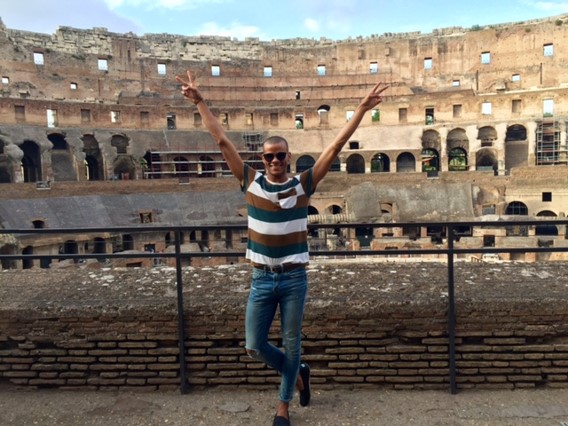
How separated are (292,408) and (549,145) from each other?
35.6m

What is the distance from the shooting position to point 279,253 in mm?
2500

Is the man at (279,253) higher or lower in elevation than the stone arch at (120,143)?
lower

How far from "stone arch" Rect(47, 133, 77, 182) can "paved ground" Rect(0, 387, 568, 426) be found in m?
31.4

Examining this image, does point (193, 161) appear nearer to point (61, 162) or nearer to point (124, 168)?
point (124, 168)

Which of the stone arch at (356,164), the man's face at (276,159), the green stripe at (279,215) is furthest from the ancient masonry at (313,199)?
the stone arch at (356,164)

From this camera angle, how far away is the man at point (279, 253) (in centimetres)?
250

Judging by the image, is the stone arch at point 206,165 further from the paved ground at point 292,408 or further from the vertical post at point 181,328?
the paved ground at point 292,408

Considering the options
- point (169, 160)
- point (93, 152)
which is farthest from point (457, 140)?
point (93, 152)

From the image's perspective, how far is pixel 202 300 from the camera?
10.8 ft

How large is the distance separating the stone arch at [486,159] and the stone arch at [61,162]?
31.1 m

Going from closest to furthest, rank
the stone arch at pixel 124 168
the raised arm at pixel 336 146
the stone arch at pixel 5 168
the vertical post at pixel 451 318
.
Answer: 1. the raised arm at pixel 336 146
2. the vertical post at pixel 451 318
3. the stone arch at pixel 5 168
4. the stone arch at pixel 124 168

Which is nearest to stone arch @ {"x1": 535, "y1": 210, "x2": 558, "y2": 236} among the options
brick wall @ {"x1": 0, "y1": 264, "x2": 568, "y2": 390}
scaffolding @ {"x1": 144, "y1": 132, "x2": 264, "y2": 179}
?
scaffolding @ {"x1": 144, "y1": 132, "x2": 264, "y2": 179}

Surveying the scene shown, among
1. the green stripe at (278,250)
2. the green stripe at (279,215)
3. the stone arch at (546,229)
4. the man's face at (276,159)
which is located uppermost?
the man's face at (276,159)

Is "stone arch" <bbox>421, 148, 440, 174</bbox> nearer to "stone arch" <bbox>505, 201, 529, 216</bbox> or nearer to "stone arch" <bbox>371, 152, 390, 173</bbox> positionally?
"stone arch" <bbox>371, 152, 390, 173</bbox>
